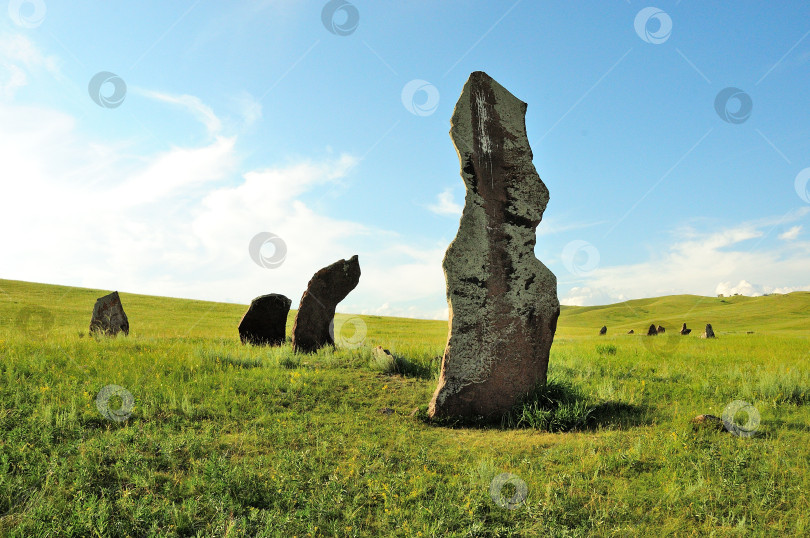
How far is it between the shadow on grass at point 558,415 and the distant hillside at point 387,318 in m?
12.5

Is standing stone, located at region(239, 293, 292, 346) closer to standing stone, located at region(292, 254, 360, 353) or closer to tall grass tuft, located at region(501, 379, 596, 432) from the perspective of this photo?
standing stone, located at region(292, 254, 360, 353)

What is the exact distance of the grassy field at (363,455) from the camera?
5.48m

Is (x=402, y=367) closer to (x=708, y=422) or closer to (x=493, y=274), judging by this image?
(x=493, y=274)

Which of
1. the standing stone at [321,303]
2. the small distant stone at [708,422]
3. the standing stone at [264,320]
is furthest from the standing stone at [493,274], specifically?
the standing stone at [264,320]

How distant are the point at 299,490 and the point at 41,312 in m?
34.2

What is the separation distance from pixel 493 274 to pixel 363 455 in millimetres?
4282

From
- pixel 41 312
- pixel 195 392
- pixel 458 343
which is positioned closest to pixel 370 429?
pixel 458 343

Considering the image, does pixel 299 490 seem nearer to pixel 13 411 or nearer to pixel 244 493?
pixel 244 493

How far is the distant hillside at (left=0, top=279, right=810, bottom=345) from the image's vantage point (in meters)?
31.4

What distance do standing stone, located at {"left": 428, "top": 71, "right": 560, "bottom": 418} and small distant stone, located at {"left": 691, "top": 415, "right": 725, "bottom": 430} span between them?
2.66 meters

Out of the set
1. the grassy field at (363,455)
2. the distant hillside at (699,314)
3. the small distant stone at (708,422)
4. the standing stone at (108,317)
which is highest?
the distant hillside at (699,314)

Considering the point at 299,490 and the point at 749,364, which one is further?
the point at 749,364

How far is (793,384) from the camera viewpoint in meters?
10.7

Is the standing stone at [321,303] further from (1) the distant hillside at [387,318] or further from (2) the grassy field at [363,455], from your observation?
(1) the distant hillside at [387,318]
